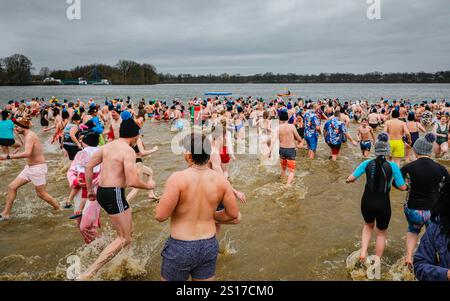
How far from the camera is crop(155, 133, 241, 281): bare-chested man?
2.37 metres

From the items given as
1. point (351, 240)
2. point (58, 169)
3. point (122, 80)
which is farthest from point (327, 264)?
point (122, 80)

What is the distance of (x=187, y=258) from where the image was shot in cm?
239

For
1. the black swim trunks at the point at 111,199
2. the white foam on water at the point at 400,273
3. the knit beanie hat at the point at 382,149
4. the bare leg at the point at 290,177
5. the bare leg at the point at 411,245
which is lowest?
the white foam on water at the point at 400,273

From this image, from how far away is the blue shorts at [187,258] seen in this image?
2.38 meters

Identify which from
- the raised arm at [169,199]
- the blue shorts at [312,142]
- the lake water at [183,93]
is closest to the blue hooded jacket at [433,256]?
the raised arm at [169,199]

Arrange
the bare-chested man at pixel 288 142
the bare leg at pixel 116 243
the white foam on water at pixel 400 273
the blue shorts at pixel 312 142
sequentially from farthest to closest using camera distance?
the blue shorts at pixel 312 142 < the bare-chested man at pixel 288 142 < the white foam on water at pixel 400 273 < the bare leg at pixel 116 243

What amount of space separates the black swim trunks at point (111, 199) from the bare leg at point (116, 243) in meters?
0.08

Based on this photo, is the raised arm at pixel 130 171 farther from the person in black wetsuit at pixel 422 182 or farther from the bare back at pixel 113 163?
the person in black wetsuit at pixel 422 182

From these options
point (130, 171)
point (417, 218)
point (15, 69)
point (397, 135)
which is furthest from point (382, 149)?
point (15, 69)

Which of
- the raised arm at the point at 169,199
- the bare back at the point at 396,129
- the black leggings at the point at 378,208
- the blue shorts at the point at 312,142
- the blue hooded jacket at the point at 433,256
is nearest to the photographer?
the blue hooded jacket at the point at 433,256

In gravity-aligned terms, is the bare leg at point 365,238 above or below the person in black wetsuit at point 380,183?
below

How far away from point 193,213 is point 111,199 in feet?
4.78
